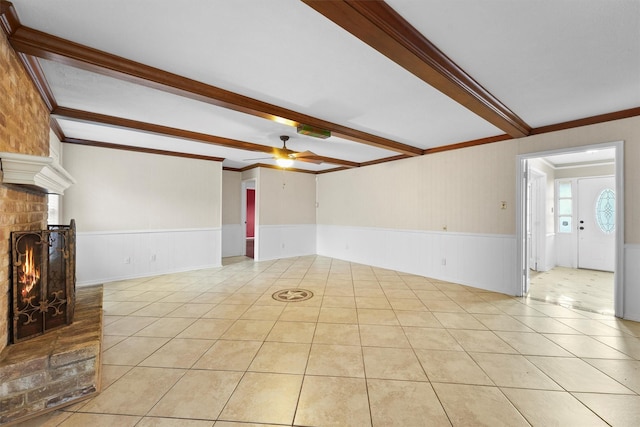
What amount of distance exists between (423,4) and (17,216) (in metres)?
3.12

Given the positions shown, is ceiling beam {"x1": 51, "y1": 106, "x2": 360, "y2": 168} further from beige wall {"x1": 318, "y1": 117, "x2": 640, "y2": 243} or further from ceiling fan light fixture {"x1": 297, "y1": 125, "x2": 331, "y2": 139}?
beige wall {"x1": 318, "y1": 117, "x2": 640, "y2": 243}

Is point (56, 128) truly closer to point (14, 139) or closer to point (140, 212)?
point (140, 212)

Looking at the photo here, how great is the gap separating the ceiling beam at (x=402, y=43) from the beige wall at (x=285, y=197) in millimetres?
5014

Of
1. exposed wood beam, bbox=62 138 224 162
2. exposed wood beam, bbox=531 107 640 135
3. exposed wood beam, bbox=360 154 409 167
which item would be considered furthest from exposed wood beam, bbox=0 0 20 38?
exposed wood beam, bbox=531 107 640 135

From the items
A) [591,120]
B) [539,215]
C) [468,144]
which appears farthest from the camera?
[539,215]

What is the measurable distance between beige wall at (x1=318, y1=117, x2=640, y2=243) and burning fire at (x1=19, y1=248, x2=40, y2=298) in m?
5.28

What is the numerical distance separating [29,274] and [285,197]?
17.5ft

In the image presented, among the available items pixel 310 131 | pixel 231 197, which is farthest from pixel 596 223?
pixel 231 197

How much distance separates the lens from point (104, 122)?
3.23 meters

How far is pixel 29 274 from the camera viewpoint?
6.51 feet

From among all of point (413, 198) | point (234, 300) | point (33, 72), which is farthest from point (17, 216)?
point (413, 198)

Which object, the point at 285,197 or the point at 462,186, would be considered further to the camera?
the point at 285,197

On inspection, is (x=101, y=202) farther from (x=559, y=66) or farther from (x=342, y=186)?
(x=559, y=66)

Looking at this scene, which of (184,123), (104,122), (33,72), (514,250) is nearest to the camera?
(33,72)
